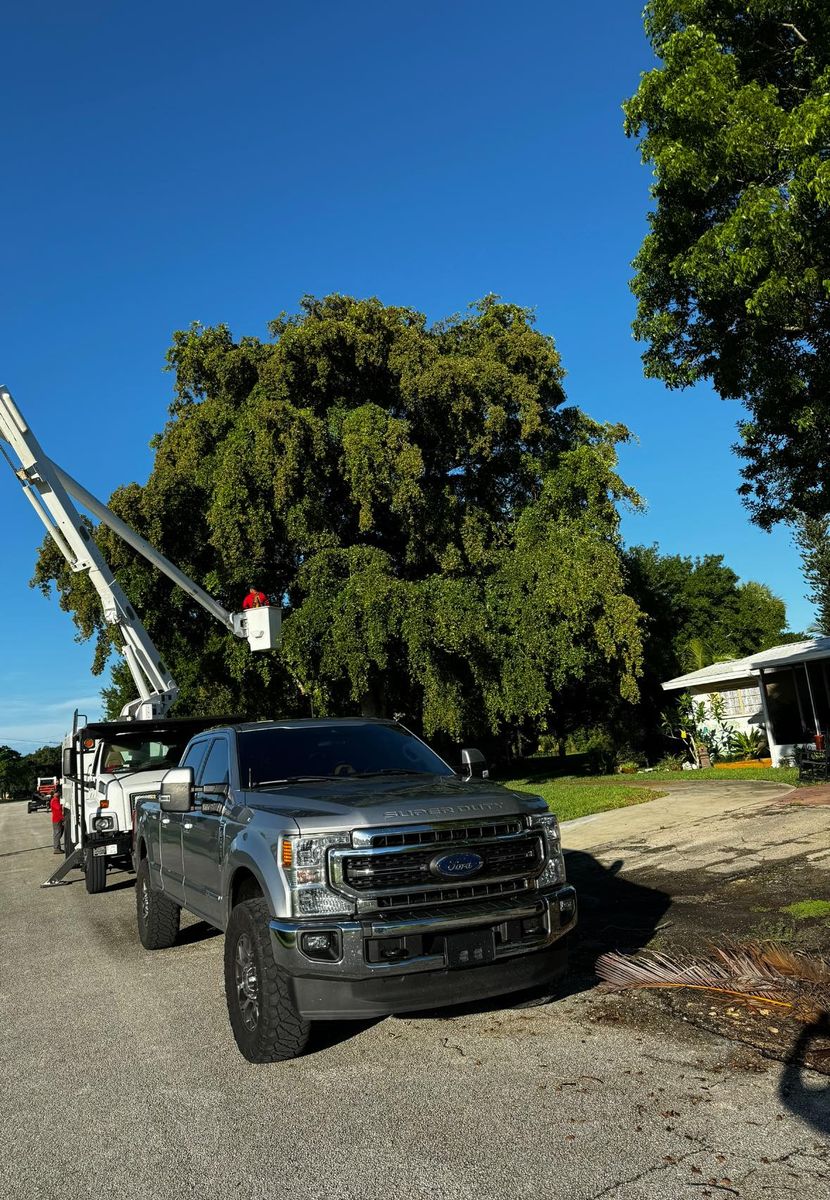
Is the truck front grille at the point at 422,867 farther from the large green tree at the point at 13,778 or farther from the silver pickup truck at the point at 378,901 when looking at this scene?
the large green tree at the point at 13,778

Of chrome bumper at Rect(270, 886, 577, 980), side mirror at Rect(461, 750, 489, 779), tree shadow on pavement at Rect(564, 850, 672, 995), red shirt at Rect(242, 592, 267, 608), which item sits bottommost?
tree shadow on pavement at Rect(564, 850, 672, 995)

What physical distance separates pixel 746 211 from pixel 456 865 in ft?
29.1

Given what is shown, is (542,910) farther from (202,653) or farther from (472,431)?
(202,653)

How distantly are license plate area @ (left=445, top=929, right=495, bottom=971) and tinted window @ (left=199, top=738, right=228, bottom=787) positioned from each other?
229 cm

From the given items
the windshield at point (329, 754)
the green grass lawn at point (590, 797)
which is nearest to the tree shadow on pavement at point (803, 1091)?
the windshield at point (329, 754)

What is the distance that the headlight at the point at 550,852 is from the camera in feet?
17.5

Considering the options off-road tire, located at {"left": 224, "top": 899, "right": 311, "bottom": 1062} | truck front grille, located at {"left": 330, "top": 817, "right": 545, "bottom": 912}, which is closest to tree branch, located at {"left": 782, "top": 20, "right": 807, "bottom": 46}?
truck front grille, located at {"left": 330, "top": 817, "right": 545, "bottom": 912}

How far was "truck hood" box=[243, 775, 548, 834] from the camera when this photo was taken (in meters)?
4.88

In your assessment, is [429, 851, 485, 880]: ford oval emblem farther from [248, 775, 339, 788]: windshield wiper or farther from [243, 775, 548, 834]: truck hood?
[248, 775, 339, 788]: windshield wiper

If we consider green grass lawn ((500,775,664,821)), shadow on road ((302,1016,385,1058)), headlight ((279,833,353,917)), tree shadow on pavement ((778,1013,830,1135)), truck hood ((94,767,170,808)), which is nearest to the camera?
tree shadow on pavement ((778,1013,830,1135))

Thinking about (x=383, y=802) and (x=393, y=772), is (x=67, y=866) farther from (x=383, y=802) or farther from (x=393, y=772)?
(x=383, y=802)

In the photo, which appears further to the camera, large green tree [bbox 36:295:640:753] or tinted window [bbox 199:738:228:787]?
large green tree [bbox 36:295:640:753]

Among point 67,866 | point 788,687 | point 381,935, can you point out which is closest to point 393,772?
point 381,935

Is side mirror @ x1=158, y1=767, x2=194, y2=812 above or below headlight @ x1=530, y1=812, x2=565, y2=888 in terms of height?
above
